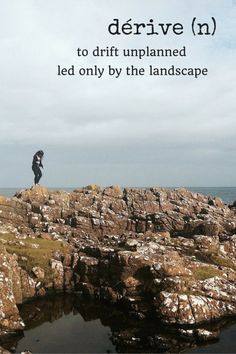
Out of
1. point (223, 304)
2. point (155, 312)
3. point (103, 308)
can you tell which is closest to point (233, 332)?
point (223, 304)

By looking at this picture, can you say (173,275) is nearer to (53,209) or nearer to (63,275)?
(63,275)

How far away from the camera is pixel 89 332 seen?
29.9m

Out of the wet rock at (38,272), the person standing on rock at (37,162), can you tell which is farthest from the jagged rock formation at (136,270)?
the person standing on rock at (37,162)

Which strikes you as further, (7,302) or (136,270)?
(136,270)

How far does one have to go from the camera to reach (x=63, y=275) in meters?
40.8

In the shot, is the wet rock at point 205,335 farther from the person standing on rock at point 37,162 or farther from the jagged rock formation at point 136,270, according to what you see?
the person standing on rock at point 37,162

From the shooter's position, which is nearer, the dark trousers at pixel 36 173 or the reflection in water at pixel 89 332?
the reflection in water at pixel 89 332

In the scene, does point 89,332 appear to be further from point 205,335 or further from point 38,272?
point 38,272

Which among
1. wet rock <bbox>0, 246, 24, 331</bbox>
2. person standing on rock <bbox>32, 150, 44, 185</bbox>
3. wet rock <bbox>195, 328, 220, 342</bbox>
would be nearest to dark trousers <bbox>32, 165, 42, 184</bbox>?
person standing on rock <bbox>32, 150, 44, 185</bbox>

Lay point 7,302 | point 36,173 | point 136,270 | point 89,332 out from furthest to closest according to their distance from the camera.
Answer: point 36,173, point 136,270, point 7,302, point 89,332

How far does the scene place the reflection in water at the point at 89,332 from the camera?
1049 inches

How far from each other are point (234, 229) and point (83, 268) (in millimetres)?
32070

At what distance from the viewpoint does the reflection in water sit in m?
26.7

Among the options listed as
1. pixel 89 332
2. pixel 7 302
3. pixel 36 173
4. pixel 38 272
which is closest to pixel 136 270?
pixel 89 332
